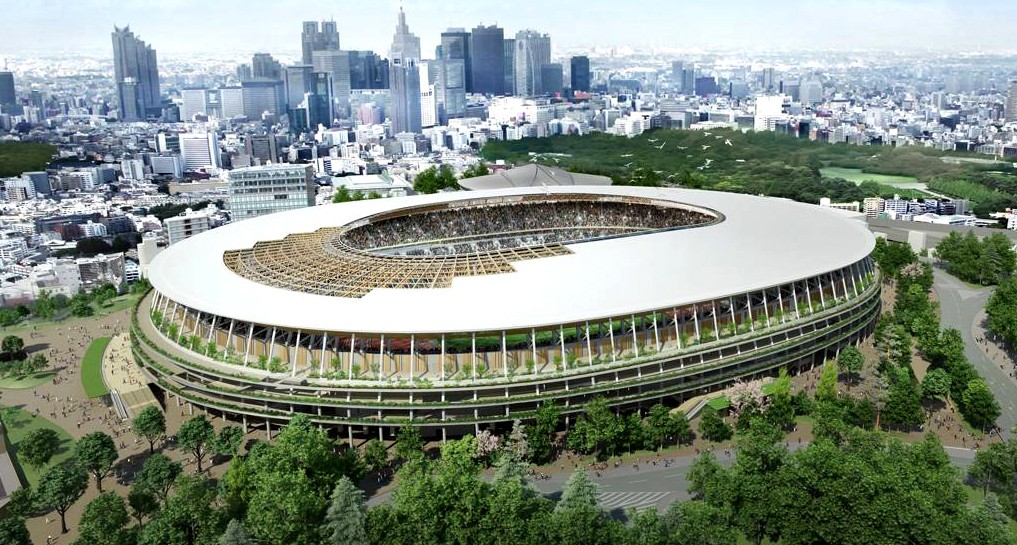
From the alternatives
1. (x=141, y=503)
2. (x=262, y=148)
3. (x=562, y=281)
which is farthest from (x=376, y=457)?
(x=262, y=148)

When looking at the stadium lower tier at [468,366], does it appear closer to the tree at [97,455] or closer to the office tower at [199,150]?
the tree at [97,455]

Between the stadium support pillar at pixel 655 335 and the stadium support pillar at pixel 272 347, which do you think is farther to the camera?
the stadium support pillar at pixel 655 335

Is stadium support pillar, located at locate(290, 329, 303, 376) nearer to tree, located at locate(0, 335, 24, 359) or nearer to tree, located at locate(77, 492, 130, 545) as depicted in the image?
tree, located at locate(77, 492, 130, 545)

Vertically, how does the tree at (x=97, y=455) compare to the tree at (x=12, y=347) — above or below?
below

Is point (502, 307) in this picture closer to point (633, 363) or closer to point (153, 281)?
point (633, 363)

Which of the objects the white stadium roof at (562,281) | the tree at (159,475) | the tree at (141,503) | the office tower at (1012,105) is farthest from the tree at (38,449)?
the office tower at (1012,105)

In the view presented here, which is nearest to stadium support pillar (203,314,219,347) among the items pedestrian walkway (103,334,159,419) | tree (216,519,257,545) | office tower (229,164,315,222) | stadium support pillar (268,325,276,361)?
stadium support pillar (268,325,276,361)

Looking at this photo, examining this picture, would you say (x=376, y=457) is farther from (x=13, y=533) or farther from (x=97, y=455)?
(x=13, y=533)

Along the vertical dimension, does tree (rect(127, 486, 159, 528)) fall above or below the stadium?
below

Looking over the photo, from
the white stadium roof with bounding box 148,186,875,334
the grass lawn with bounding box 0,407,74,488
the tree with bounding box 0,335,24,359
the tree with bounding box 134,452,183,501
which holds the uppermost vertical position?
the white stadium roof with bounding box 148,186,875,334
